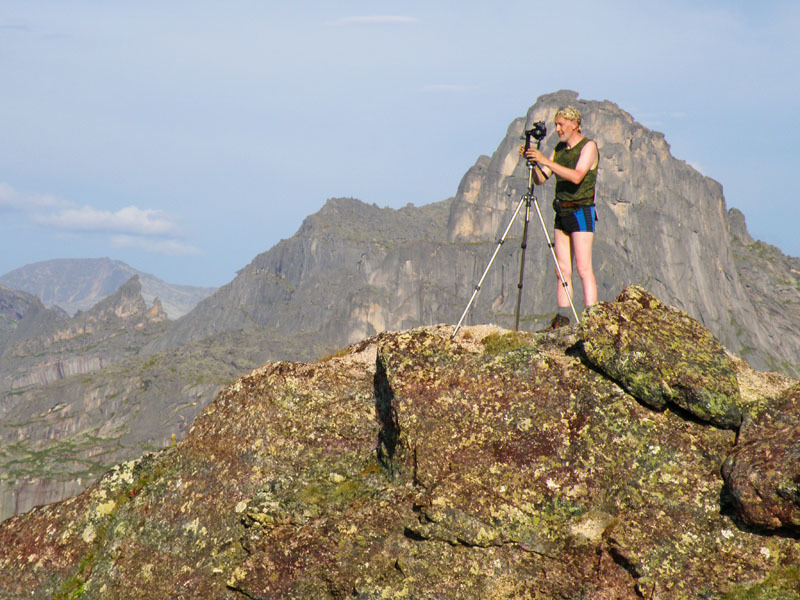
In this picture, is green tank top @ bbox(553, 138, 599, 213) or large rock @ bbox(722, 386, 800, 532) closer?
large rock @ bbox(722, 386, 800, 532)

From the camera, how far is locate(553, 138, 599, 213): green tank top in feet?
47.9

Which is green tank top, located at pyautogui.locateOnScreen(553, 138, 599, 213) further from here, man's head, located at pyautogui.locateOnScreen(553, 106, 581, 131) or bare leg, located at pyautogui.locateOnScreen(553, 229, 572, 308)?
bare leg, located at pyautogui.locateOnScreen(553, 229, 572, 308)

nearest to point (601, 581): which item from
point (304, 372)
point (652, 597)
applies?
point (652, 597)

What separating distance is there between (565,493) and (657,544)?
1314mm

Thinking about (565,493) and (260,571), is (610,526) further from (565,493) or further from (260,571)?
(260,571)

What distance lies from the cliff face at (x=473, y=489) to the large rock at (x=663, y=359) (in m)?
0.03

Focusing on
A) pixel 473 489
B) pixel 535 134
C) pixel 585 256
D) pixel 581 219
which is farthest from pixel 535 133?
pixel 473 489

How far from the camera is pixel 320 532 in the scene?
10.8 m

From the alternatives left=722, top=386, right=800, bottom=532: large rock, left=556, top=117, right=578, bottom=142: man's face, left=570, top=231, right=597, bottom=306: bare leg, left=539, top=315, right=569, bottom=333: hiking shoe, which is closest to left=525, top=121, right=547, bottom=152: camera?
left=556, top=117, right=578, bottom=142: man's face

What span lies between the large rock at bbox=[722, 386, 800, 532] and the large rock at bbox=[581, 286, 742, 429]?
2.54 ft

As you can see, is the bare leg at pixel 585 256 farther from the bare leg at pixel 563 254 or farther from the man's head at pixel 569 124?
the man's head at pixel 569 124

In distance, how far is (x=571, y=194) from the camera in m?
14.8

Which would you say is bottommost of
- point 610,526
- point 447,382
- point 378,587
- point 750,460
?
point 378,587

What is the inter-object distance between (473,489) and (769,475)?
12.3 feet
